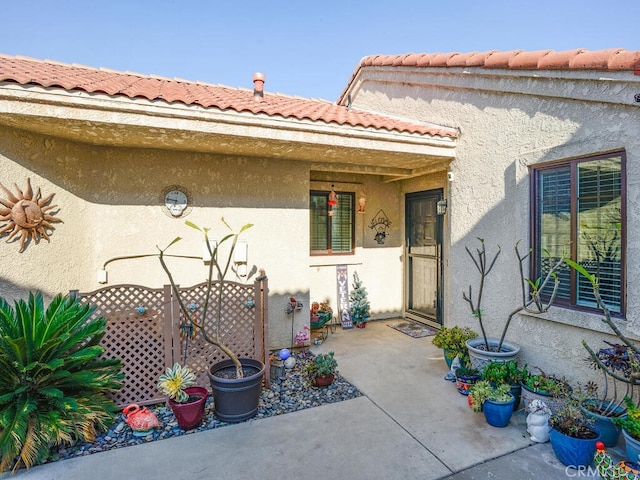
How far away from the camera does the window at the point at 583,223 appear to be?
14.2 ft

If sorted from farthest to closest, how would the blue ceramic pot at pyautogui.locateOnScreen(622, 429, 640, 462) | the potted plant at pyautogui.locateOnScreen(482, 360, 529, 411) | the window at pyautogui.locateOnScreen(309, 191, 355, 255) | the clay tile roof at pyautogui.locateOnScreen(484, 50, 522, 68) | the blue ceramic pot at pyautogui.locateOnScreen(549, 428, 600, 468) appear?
1. the window at pyautogui.locateOnScreen(309, 191, 355, 255)
2. the clay tile roof at pyautogui.locateOnScreen(484, 50, 522, 68)
3. the potted plant at pyautogui.locateOnScreen(482, 360, 529, 411)
4. the blue ceramic pot at pyautogui.locateOnScreen(549, 428, 600, 468)
5. the blue ceramic pot at pyautogui.locateOnScreen(622, 429, 640, 462)

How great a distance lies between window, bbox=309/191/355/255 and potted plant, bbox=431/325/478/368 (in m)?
3.82

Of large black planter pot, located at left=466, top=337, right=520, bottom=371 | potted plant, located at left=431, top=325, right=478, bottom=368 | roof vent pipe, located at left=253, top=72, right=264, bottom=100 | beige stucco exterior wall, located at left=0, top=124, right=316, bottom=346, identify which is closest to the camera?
beige stucco exterior wall, located at left=0, top=124, right=316, bottom=346

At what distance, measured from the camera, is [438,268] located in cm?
850

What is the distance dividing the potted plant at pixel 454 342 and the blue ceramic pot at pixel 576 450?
2142mm

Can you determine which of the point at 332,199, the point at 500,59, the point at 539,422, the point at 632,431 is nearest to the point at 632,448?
the point at 632,431

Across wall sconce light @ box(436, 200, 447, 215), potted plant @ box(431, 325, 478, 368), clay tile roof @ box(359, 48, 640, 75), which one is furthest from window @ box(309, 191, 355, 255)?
potted plant @ box(431, 325, 478, 368)

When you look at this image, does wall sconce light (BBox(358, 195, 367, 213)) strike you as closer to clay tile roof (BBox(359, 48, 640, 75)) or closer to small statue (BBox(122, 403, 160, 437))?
clay tile roof (BBox(359, 48, 640, 75))

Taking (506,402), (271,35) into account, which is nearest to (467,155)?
(506,402)

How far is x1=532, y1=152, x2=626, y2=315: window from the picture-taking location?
4.32 metres

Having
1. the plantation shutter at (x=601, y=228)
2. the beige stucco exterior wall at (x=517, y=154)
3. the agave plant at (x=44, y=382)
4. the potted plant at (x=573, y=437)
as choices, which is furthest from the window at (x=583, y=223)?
the agave plant at (x=44, y=382)

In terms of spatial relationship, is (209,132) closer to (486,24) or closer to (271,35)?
(271,35)

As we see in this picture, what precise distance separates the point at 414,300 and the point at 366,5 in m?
8.06

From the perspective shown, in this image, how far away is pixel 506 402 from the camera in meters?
4.41
